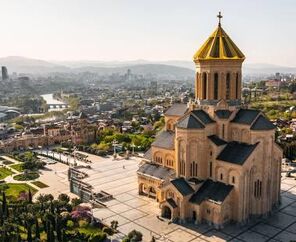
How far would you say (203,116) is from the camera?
121 ft

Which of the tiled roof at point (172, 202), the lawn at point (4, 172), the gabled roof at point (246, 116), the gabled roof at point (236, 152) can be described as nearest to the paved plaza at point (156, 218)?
the tiled roof at point (172, 202)

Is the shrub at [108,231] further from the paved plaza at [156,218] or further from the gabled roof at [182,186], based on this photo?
the gabled roof at [182,186]

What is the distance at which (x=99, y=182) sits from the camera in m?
47.2

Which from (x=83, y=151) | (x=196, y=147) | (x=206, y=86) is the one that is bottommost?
(x=83, y=151)

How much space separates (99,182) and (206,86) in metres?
19.8

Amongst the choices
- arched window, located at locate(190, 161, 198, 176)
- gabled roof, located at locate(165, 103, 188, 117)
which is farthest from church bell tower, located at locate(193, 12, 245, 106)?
arched window, located at locate(190, 161, 198, 176)

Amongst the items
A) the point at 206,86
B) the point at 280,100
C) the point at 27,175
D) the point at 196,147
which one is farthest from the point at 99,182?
the point at 280,100

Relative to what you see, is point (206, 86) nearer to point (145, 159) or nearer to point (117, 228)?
point (145, 159)

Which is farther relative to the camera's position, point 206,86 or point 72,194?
point 72,194

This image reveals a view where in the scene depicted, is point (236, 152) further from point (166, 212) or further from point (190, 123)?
point (166, 212)

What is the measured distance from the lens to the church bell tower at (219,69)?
36.6 m

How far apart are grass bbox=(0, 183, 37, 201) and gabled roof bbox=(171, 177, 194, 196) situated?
20.1m

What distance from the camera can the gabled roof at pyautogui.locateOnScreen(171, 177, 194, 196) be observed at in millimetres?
35091

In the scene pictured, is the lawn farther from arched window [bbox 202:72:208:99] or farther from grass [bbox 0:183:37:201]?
arched window [bbox 202:72:208:99]
